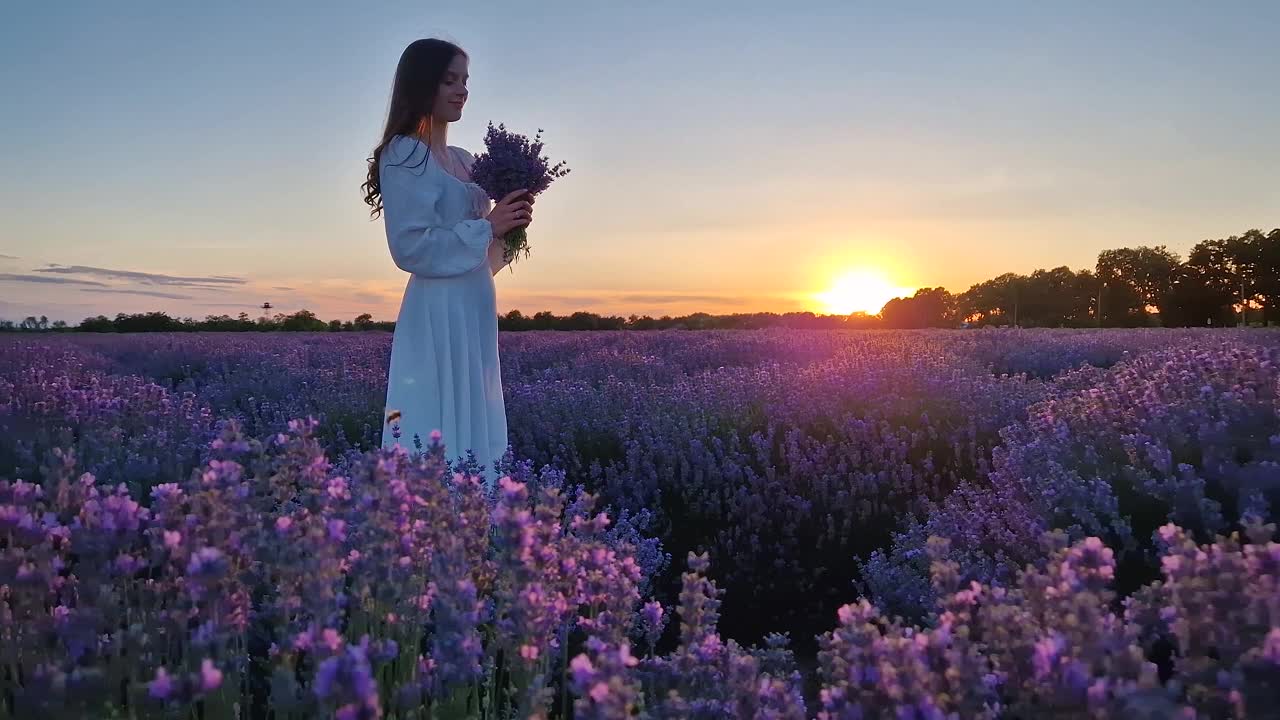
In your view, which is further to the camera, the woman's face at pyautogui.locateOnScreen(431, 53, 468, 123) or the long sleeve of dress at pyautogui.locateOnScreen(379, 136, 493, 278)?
the woman's face at pyautogui.locateOnScreen(431, 53, 468, 123)

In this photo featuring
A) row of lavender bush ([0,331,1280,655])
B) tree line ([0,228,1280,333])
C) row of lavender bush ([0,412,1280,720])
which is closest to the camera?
row of lavender bush ([0,412,1280,720])

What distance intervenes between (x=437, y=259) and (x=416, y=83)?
766mm

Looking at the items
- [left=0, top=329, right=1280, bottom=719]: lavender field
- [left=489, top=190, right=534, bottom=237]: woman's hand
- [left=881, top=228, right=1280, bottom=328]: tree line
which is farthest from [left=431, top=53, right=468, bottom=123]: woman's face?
[left=881, top=228, right=1280, bottom=328]: tree line

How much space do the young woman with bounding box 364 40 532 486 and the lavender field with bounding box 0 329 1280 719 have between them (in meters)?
0.51

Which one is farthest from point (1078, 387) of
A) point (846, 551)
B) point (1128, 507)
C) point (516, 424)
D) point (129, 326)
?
point (129, 326)

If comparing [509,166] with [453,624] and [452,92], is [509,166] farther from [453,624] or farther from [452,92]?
[453,624]

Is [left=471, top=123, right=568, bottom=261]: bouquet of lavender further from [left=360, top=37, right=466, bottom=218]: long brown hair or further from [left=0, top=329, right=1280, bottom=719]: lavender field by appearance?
[left=0, top=329, right=1280, bottom=719]: lavender field

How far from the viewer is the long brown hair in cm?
369

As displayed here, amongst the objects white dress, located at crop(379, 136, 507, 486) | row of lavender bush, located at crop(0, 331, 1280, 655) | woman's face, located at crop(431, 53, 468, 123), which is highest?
woman's face, located at crop(431, 53, 468, 123)

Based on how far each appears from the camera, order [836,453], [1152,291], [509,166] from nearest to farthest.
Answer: [509,166] < [836,453] < [1152,291]

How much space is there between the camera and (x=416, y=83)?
145 inches

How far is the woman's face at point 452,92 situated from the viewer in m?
3.71

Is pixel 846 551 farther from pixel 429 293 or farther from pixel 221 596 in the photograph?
pixel 221 596

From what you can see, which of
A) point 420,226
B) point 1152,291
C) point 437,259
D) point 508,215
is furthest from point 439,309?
point 1152,291
